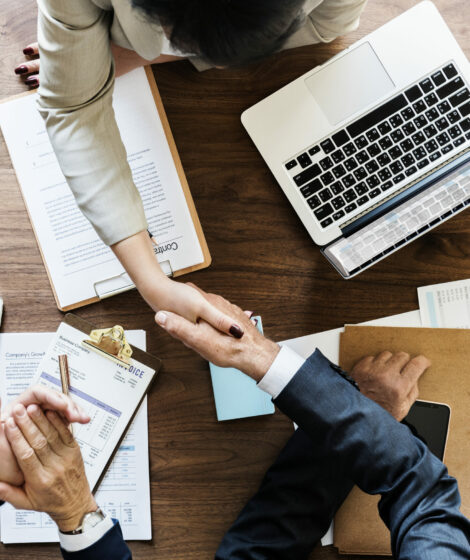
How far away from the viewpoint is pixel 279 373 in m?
0.94

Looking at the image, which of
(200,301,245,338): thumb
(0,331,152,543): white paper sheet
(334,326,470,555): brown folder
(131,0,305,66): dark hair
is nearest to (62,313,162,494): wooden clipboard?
(0,331,152,543): white paper sheet

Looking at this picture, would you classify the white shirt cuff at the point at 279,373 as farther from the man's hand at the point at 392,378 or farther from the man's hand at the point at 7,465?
the man's hand at the point at 7,465

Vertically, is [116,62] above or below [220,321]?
above

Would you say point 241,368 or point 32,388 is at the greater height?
point 32,388

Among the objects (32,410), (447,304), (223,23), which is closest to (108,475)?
(32,410)

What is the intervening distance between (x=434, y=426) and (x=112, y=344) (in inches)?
25.8

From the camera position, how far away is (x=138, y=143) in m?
1.11

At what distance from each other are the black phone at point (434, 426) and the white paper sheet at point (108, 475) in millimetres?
545

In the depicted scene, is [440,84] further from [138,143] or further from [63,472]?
[63,472]

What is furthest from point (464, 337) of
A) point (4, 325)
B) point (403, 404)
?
point (4, 325)

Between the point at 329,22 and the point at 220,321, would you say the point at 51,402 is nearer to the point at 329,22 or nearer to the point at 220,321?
the point at 220,321

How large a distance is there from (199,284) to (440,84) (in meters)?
0.59

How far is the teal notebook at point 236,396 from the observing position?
1.10m

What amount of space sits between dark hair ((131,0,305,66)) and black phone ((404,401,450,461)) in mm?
760
